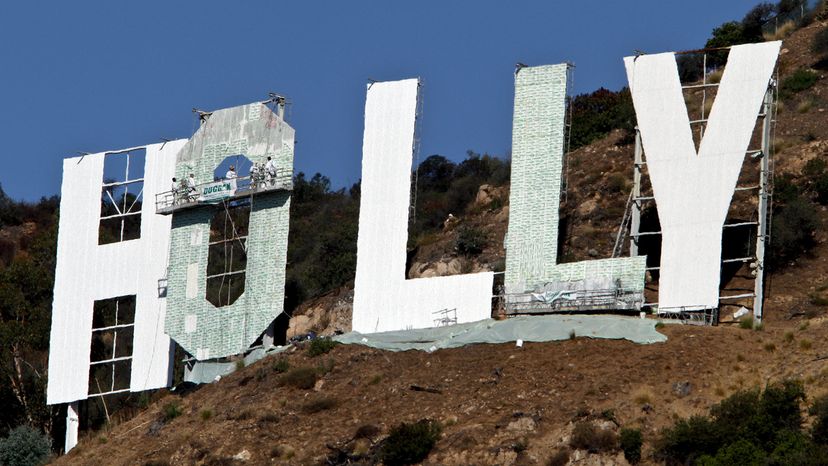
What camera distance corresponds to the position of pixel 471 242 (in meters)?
46.8

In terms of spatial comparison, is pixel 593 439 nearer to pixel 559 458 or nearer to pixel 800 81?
pixel 559 458

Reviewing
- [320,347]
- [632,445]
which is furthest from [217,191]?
[632,445]

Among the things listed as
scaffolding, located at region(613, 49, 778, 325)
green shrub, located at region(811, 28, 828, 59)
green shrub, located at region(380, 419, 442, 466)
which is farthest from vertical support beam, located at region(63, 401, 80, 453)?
green shrub, located at region(811, 28, 828, 59)

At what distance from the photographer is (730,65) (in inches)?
1585

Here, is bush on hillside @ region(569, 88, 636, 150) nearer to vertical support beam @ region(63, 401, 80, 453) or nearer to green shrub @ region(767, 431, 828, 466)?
vertical support beam @ region(63, 401, 80, 453)

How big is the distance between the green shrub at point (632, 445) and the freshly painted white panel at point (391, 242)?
8601 millimetres

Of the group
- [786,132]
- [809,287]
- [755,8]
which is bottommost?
[809,287]

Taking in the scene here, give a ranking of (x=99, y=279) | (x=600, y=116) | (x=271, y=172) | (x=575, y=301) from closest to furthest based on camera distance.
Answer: (x=575, y=301), (x=271, y=172), (x=99, y=279), (x=600, y=116)

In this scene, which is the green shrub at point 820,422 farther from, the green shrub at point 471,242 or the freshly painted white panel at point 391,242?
the green shrub at point 471,242

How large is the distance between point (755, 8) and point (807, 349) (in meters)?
24.7

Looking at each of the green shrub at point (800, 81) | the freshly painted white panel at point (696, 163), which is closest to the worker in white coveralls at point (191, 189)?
the freshly painted white panel at point (696, 163)

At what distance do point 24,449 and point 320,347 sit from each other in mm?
8547

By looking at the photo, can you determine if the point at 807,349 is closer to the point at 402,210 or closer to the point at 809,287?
the point at 809,287

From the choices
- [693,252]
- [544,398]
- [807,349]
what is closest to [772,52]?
[693,252]
